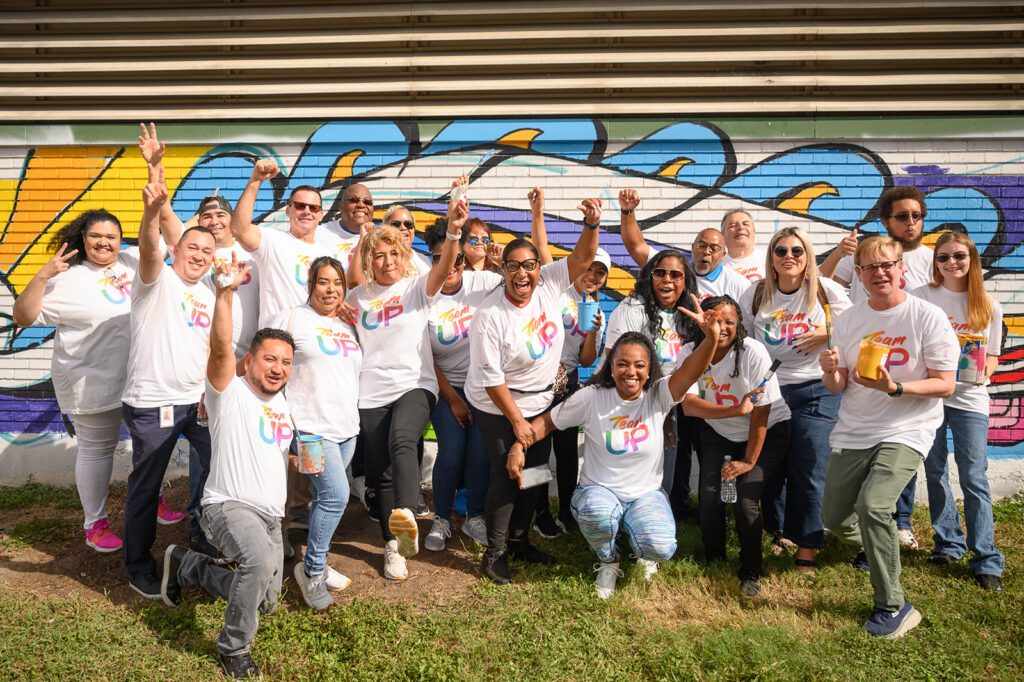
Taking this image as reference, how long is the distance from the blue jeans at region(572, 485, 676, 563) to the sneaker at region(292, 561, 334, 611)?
1505 mm

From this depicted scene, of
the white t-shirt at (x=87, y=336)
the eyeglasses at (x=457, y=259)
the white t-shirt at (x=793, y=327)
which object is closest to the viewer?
the white t-shirt at (x=793, y=327)

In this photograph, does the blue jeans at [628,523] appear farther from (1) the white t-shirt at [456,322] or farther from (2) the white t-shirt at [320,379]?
(2) the white t-shirt at [320,379]

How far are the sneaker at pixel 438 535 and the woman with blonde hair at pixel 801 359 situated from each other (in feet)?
7.18

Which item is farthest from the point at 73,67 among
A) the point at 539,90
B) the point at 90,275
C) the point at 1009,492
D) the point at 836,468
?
the point at 1009,492

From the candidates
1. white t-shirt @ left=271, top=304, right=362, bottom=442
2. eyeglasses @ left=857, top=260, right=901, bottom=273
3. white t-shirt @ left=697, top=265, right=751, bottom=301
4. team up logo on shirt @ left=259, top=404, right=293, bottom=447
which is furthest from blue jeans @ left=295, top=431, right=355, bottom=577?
eyeglasses @ left=857, top=260, right=901, bottom=273

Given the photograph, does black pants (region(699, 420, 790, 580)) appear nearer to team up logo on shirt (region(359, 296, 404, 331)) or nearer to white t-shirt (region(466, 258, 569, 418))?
white t-shirt (region(466, 258, 569, 418))

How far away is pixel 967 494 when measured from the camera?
15.1 ft

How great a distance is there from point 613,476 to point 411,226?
2.21 metres

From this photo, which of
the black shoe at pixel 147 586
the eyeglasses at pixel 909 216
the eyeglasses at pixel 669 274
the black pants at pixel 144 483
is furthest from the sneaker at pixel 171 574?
the eyeglasses at pixel 909 216

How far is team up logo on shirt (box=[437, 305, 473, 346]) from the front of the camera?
5.09 meters

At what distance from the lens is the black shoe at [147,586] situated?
14.6ft

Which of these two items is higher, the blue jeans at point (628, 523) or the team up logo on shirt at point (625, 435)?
the team up logo on shirt at point (625, 435)

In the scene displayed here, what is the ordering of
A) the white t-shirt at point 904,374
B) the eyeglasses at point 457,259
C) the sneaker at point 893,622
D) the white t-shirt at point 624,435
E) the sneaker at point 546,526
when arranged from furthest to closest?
the sneaker at point 546,526 < the eyeglasses at point 457,259 < the white t-shirt at point 624,435 < the white t-shirt at point 904,374 < the sneaker at point 893,622

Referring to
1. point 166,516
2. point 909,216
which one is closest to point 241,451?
point 166,516
